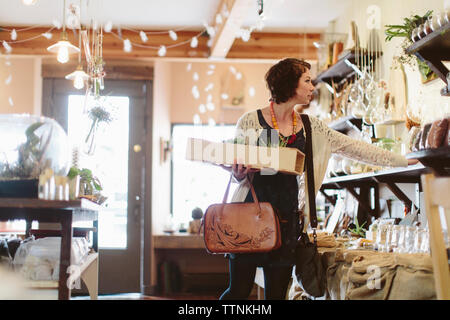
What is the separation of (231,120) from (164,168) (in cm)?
101

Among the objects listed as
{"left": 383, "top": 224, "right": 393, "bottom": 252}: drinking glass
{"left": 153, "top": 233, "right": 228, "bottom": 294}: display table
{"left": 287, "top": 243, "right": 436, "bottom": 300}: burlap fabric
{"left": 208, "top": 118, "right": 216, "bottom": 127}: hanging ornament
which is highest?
{"left": 208, "top": 118, "right": 216, "bottom": 127}: hanging ornament

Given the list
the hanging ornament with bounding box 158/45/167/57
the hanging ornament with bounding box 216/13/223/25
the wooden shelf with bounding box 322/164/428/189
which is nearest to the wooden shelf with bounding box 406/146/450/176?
the wooden shelf with bounding box 322/164/428/189

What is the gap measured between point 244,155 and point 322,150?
0.44m

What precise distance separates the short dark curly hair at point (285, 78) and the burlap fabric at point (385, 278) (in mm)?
712

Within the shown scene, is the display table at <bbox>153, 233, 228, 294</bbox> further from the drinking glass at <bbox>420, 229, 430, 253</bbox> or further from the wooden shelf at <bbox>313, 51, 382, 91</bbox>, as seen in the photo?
the drinking glass at <bbox>420, 229, 430, 253</bbox>

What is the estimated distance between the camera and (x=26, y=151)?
1757 mm

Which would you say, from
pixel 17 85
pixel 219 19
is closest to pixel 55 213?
pixel 219 19

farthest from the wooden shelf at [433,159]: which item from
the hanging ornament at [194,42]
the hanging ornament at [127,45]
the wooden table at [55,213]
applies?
the hanging ornament at [127,45]

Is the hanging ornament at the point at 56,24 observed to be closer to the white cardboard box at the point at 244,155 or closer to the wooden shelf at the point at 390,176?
the wooden shelf at the point at 390,176

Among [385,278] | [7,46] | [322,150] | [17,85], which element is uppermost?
[7,46]

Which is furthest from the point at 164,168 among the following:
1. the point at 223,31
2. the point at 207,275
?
the point at 223,31

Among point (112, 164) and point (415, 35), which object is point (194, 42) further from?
point (415, 35)

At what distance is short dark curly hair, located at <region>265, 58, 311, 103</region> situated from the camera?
2.19 m

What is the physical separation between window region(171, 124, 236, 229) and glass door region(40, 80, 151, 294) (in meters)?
0.90
